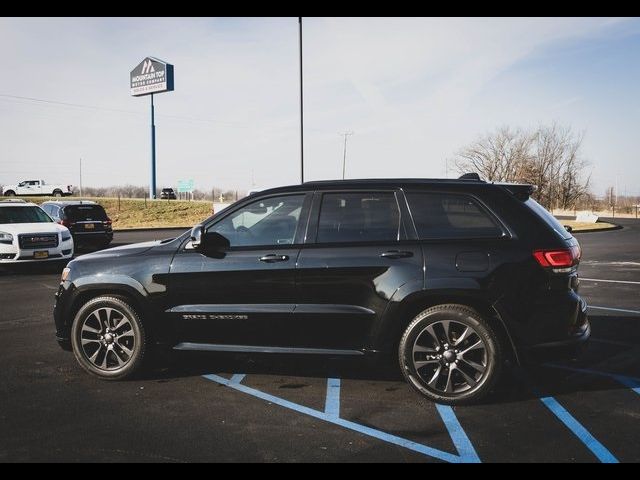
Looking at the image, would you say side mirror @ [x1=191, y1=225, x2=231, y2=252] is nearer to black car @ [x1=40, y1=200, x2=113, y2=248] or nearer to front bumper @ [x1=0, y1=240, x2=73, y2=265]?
front bumper @ [x1=0, y1=240, x2=73, y2=265]

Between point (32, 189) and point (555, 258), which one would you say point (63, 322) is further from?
point (32, 189)

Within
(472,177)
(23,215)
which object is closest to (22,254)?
(23,215)

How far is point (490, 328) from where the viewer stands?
14.7 feet

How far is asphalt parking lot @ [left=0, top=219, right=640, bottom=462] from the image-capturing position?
3.65 metres

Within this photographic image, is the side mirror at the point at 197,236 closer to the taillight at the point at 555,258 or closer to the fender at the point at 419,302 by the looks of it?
the fender at the point at 419,302

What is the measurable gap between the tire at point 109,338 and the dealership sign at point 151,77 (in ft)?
201

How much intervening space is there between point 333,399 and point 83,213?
15416 millimetres

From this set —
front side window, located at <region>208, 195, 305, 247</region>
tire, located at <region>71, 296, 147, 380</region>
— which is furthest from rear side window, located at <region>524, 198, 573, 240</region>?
tire, located at <region>71, 296, 147, 380</region>

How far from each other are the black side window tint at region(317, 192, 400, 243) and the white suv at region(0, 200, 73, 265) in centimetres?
1049

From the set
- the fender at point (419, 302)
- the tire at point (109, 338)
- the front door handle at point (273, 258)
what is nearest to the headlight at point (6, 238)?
the tire at point (109, 338)

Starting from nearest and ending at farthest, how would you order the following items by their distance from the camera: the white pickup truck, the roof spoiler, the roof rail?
the roof spoiler
the roof rail
the white pickup truck

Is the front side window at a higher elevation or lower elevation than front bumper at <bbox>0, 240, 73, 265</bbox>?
higher

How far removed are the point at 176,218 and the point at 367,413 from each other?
42431 mm
